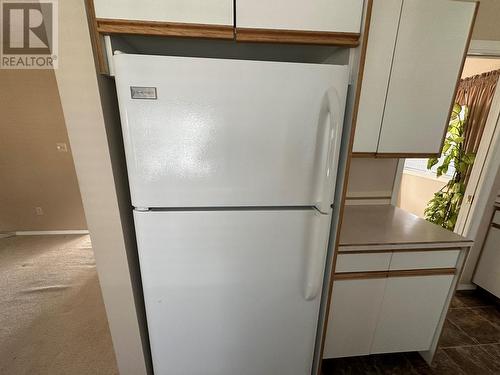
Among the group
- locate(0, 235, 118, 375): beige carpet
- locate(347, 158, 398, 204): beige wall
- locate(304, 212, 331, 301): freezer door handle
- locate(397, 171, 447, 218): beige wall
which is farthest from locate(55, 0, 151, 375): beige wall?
locate(397, 171, 447, 218): beige wall

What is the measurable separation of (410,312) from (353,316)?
1.26 feet

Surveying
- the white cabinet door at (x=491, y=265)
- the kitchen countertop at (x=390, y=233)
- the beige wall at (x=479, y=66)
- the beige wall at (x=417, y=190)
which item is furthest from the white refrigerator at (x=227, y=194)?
the beige wall at (x=417, y=190)

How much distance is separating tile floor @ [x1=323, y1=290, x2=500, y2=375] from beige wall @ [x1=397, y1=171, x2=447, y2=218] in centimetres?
177

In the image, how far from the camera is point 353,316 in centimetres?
130

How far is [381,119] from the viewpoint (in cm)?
124

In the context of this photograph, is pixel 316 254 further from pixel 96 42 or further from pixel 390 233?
pixel 96 42

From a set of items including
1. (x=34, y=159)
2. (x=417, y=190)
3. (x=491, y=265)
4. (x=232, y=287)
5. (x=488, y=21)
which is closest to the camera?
(x=232, y=287)

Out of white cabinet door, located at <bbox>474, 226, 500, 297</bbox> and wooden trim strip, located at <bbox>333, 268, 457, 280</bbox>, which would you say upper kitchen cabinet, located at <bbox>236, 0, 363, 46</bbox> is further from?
white cabinet door, located at <bbox>474, 226, 500, 297</bbox>

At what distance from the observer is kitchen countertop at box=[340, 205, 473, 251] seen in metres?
1.21

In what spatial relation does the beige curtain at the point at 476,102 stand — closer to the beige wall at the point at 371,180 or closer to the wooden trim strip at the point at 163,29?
the beige wall at the point at 371,180

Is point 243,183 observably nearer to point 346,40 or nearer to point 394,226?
point 346,40

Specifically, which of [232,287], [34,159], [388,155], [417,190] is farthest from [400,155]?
[34,159]

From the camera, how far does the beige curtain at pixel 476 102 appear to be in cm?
227

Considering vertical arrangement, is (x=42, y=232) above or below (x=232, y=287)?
below
